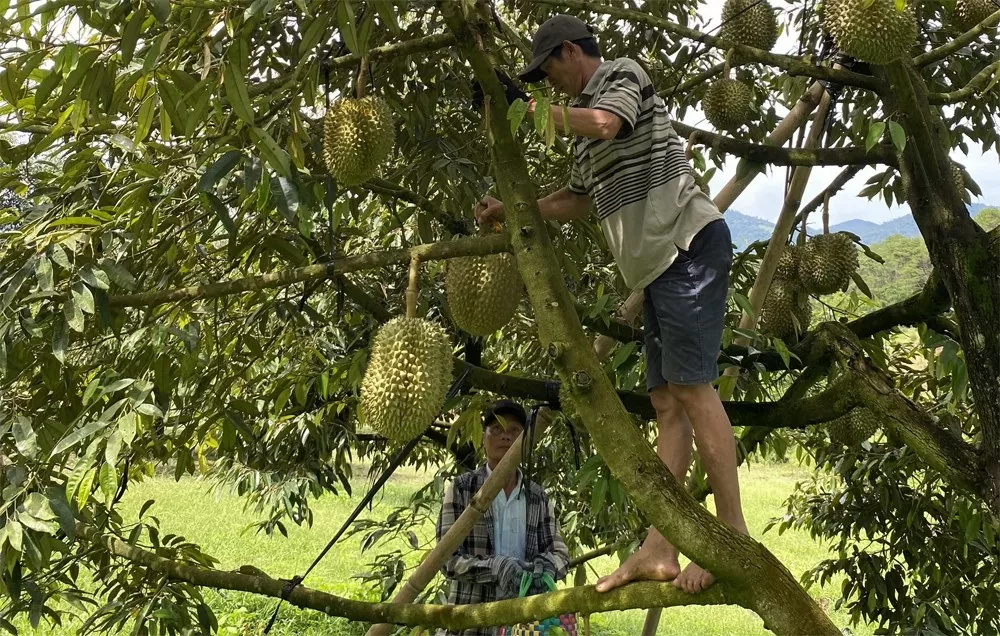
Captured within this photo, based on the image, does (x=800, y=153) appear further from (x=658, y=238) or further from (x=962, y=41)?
(x=658, y=238)

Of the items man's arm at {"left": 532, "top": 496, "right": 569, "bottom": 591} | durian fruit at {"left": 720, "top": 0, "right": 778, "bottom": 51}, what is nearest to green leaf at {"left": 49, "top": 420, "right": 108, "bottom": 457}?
man's arm at {"left": 532, "top": 496, "right": 569, "bottom": 591}

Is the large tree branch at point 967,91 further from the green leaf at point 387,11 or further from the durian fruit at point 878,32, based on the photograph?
the green leaf at point 387,11

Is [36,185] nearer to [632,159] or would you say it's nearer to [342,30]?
[342,30]

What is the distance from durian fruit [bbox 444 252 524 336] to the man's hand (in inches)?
3.3

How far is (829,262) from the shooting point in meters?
2.80

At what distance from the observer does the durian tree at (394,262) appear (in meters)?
1.45

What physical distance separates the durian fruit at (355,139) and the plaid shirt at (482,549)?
157cm

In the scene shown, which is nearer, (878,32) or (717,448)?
(717,448)

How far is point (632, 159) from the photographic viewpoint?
6.07 feet

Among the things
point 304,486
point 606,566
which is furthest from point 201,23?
point 606,566

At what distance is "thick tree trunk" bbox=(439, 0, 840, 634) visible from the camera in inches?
49.4

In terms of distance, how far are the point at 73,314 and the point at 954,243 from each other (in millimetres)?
1946

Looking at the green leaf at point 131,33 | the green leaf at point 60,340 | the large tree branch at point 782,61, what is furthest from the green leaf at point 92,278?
the large tree branch at point 782,61

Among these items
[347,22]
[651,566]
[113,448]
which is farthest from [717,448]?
[113,448]
